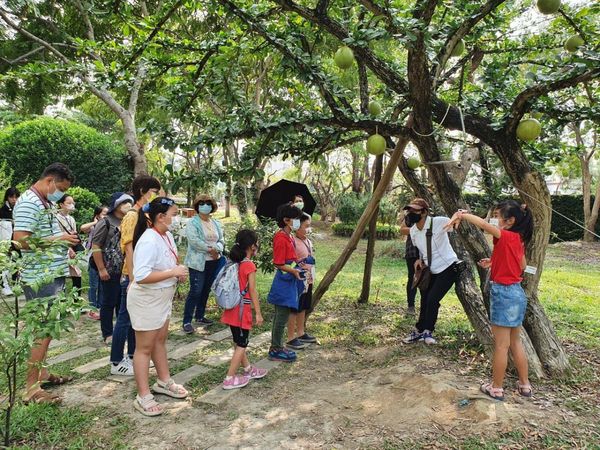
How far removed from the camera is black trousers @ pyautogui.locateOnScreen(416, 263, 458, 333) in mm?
4711

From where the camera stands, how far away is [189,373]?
406cm

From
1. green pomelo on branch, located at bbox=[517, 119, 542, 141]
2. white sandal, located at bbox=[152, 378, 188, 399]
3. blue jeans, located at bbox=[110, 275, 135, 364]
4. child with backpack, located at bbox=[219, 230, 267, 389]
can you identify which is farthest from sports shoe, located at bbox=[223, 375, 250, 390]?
green pomelo on branch, located at bbox=[517, 119, 542, 141]

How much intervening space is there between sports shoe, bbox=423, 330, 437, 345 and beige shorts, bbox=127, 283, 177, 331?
294 cm

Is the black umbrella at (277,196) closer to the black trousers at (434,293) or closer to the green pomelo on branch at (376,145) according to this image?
the black trousers at (434,293)

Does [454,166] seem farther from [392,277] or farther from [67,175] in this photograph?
[67,175]

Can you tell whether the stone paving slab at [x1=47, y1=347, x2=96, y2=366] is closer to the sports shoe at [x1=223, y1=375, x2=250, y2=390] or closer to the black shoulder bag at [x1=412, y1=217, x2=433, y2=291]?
the sports shoe at [x1=223, y1=375, x2=250, y2=390]

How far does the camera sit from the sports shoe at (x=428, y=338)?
473 centimetres

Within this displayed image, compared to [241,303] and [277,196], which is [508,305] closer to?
[241,303]

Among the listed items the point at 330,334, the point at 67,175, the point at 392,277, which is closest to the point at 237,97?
the point at 67,175

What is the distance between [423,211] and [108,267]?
136 inches

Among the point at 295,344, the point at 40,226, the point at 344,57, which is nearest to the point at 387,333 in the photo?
the point at 295,344

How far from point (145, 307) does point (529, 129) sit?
10.5 feet

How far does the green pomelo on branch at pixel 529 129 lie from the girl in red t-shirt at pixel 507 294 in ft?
1.73

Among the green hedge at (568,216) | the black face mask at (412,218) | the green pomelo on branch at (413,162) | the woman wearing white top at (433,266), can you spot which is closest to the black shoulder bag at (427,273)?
the woman wearing white top at (433,266)
